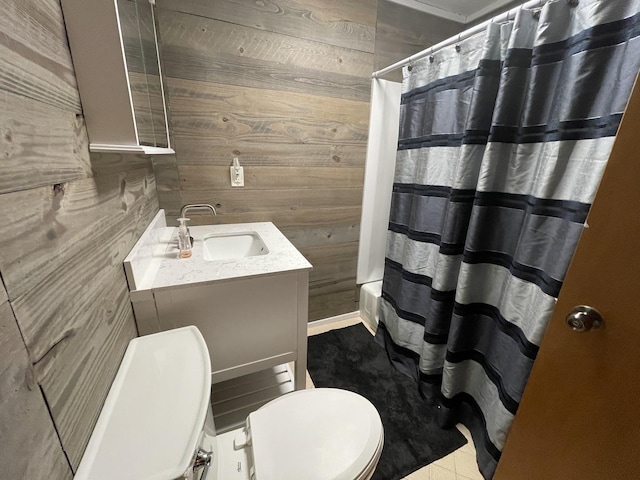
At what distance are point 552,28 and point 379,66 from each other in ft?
3.55

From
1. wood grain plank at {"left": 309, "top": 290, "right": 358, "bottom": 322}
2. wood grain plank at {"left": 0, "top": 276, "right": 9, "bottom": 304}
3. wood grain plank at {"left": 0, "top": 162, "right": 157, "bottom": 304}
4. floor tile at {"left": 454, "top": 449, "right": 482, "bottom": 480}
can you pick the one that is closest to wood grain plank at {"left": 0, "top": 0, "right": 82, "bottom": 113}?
wood grain plank at {"left": 0, "top": 162, "right": 157, "bottom": 304}

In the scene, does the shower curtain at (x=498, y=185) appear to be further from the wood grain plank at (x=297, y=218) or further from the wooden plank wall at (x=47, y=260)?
the wooden plank wall at (x=47, y=260)

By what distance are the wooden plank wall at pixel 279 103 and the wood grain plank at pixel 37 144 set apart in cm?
92

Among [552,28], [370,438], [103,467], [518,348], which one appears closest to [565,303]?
[518,348]

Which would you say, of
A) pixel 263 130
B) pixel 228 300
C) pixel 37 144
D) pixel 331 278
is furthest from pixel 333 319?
pixel 37 144

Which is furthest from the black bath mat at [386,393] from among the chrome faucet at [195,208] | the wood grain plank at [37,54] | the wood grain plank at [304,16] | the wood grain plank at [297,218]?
the wood grain plank at [304,16]

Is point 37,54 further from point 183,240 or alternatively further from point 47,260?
point 183,240

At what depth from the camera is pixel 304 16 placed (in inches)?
58.7

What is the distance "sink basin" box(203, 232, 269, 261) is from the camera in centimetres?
150

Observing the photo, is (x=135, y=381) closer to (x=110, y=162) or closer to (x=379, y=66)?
(x=110, y=162)

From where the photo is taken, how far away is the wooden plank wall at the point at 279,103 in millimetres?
1378

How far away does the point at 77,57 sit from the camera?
62 cm

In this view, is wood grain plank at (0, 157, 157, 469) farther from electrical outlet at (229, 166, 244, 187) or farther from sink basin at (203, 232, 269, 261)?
electrical outlet at (229, 166, 244, 187)

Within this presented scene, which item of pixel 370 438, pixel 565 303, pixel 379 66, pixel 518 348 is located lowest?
pixel 370 438
